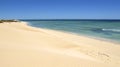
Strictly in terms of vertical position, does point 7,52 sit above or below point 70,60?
above

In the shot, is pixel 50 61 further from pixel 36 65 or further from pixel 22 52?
pixel 22 52

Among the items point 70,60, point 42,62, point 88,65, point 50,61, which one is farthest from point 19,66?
point 88,65

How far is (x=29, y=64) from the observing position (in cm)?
530

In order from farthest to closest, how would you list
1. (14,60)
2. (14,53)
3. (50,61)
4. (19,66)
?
(14,53) → (50,61) → (14,60) → (19,66)

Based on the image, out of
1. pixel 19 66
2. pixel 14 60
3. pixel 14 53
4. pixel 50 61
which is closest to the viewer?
pixel 19 66

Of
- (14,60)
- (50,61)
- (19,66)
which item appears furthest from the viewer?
(50,61)

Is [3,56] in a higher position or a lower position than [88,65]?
higher

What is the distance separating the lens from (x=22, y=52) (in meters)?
6.50

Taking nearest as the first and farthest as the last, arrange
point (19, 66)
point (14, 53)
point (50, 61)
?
point (19, 66) < point (50, 61) < point (14, 53)

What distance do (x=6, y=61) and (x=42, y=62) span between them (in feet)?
3.98

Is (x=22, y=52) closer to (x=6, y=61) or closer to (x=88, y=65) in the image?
(x=6, y=61)

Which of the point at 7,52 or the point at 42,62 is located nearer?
the point at 42,62

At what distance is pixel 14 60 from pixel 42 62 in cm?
96

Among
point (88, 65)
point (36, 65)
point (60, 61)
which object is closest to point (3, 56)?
point (36, 65)
